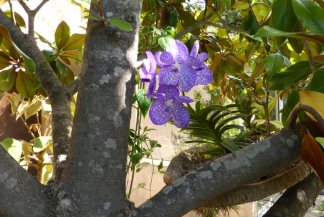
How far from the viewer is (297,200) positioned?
604 millimetres

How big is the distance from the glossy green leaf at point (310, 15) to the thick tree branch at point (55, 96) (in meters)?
0.53

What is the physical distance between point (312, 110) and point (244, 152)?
0.13 metres

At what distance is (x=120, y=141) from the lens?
1.43ft

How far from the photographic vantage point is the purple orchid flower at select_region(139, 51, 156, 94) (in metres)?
0.41

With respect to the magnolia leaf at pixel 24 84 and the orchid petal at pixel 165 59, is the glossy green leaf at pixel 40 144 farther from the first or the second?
the orchid petal at pixel 165 59

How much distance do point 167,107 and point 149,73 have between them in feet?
0.21

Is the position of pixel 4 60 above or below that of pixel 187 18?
below

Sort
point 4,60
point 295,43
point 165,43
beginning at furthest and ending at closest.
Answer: point 4,60 < point 295,43 < point 165,43

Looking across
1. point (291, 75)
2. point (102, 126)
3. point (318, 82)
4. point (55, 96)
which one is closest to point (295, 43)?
point (291, 75)

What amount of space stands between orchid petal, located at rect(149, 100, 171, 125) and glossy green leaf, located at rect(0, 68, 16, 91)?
2.12 ft

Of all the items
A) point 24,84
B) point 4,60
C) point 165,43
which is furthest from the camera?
point 24,84

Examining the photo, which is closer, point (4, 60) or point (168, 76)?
→ point (168, 76)

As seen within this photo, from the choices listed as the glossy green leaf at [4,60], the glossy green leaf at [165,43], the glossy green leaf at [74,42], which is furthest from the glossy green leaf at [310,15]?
the glossy green leaf at [4,60]

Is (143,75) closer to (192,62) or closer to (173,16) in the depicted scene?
(192,62)
